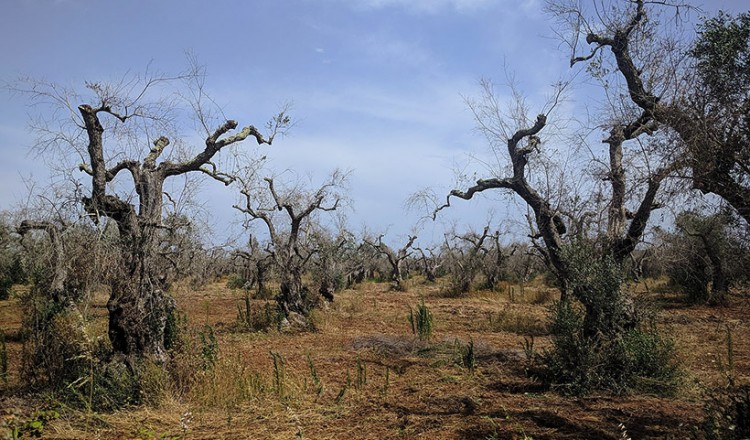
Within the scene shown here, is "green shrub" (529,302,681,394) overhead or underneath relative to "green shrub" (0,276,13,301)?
underneath

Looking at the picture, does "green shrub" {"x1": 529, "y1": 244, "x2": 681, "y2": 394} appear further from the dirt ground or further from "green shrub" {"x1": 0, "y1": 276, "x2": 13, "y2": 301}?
"green shrub" {"x1": 0, "y1": 276, "x2": 13, "y2": 301}

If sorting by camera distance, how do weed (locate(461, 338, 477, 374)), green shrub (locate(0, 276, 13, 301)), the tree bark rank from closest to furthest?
the tree bark, weed (locate(461, 338, 477, 374)), green shrub (locate(0, 276, 13, 301))

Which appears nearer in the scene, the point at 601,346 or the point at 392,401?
the point at 392,401

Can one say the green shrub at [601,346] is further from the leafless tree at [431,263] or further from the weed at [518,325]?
the leafless tree at [431,263]

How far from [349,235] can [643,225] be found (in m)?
19.0

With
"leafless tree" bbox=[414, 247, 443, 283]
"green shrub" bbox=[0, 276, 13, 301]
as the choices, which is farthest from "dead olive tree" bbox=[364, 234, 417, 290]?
"green shrub" bbox=[0, 276, 13, 301]

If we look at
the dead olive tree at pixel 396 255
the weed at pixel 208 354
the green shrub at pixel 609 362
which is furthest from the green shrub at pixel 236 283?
the green shrub at pixel 609 362

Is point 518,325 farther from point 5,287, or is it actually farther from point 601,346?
point 5,287

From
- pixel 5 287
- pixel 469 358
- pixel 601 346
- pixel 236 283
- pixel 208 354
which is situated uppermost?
pixel 236 283

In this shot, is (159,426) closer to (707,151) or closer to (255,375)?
(255,375)

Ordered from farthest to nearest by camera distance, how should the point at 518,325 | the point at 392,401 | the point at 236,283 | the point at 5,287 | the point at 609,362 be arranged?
the point at 236,283, the point at 5,287, the point at 518,325, the point at 609,362, the point at 392,401

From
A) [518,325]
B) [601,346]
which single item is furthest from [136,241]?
[518,325]

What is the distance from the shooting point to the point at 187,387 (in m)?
7.24

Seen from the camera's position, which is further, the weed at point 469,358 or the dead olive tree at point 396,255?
the dead olive tree at point 396,255
